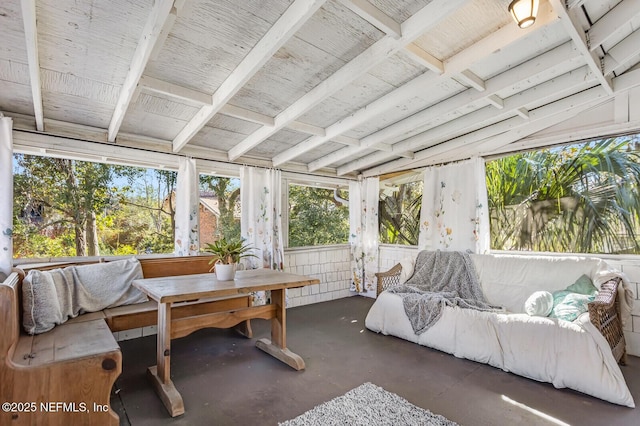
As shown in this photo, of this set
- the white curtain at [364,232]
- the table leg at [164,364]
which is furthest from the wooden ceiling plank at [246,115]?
the white curtain at [364,232]

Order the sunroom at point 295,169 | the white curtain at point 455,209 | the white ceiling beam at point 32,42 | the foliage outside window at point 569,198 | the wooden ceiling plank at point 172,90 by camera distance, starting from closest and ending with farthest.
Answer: the white ceiling beam at point 32,42
the sunroom at point 295,169
the wooden ceiling plank at point 172,90
the foliage outside window at point 569,198
the white curtain at point 455,209

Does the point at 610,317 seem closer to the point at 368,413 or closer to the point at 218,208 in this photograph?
the point at 368,413

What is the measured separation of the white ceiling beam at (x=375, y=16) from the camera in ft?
5.17

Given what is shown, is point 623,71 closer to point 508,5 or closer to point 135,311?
point 508,5

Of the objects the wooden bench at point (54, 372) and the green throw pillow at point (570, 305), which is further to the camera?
the green throw pillow at point (570, 305)

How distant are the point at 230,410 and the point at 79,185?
2709mm

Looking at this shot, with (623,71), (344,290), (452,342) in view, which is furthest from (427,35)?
(344,290)

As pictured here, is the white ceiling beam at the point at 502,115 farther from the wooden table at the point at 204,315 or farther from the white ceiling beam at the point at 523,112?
the wooden table at the point at 204,315

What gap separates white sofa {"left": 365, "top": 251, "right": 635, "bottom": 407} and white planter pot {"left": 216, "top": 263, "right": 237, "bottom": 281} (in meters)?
1.76

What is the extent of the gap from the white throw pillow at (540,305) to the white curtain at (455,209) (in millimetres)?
1096

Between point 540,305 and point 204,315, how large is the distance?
9.35ft

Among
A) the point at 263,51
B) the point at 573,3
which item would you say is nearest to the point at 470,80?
the point at 573,3

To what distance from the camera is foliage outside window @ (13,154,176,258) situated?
115 inches

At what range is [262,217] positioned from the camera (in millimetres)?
4234
